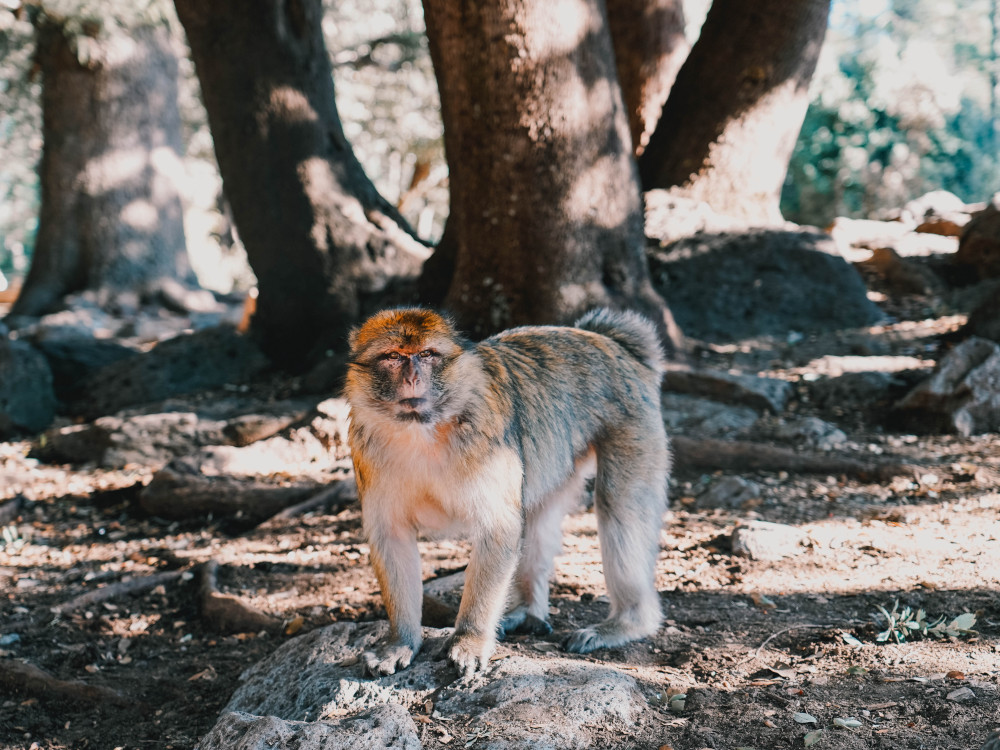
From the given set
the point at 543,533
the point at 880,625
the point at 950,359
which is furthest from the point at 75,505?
the point at 950,359

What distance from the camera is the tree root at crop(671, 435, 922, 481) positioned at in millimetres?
5633

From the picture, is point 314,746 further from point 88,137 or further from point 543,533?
point 88,137

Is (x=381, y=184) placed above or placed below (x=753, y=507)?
above

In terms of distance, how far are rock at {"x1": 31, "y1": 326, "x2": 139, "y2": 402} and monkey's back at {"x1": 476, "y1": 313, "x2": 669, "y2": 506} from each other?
630 centimetres

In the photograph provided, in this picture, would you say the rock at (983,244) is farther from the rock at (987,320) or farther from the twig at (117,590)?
the twig at (117,590)

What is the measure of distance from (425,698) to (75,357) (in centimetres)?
745

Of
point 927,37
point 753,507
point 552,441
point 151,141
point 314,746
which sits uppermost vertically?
point 927,37

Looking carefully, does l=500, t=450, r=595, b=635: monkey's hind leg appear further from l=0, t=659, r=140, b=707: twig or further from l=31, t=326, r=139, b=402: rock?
l=31, t=326, r=139, b=402: rock

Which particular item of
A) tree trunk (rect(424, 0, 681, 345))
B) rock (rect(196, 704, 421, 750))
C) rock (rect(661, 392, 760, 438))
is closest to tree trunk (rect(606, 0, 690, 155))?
tree trunk (rect(424, 0, 681, 345))

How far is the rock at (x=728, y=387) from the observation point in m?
6.50

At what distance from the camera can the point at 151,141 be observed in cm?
1173

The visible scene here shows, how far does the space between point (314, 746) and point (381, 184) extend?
2935cm

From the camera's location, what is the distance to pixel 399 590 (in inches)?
129

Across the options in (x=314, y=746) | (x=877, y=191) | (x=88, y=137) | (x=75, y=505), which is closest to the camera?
(x=314, y=746)
